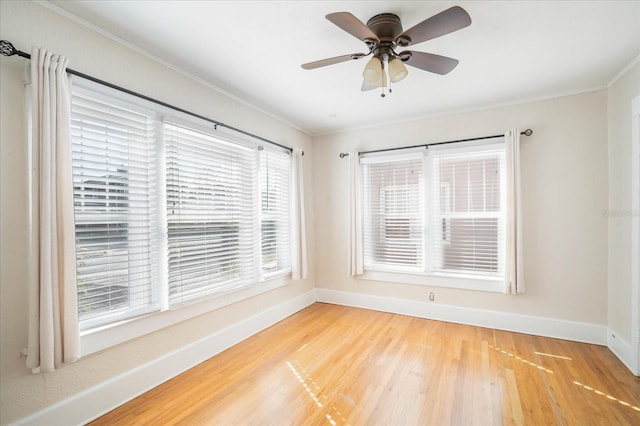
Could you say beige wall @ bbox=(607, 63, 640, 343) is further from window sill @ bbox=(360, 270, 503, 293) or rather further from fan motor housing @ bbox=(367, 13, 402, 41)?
fan motor housing @ bbox=(367, 13, 402, 41)

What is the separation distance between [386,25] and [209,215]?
2.16 metres

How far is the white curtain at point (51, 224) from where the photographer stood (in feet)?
5.20

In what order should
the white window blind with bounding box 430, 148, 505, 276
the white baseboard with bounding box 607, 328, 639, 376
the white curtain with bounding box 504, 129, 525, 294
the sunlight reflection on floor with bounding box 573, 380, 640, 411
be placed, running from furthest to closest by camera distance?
the white window blind with bounding box 430, 148, 505, 276 → the white curtain with bounding box 504, 129, 525, 294 → the white baseboard with bounding box 607, 328, 639, 376 → the sunlight reflection on floor with bounding box 573, 380, 640, 411

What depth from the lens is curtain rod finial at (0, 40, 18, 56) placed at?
154 centimetres

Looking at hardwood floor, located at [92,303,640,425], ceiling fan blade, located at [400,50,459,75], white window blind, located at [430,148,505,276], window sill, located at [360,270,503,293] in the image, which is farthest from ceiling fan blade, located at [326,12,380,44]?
window sill, located at [360,270,503,293]

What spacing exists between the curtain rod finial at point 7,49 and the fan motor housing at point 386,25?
209 centimetres

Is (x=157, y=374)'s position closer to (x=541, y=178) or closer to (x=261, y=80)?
(x=261, y=80)

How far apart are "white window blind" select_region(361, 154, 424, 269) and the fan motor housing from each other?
217 cm

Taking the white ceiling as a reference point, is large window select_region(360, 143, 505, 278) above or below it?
below

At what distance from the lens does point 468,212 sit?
11.6 feet

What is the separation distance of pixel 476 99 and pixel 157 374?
416 centimetres

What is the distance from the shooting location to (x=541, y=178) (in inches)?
125

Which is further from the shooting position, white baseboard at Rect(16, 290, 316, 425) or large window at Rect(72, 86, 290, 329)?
large window at Rect(72, 86, 290, 329)

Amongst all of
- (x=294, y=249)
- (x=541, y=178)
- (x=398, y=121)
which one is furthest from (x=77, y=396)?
(x=541, y=178)
